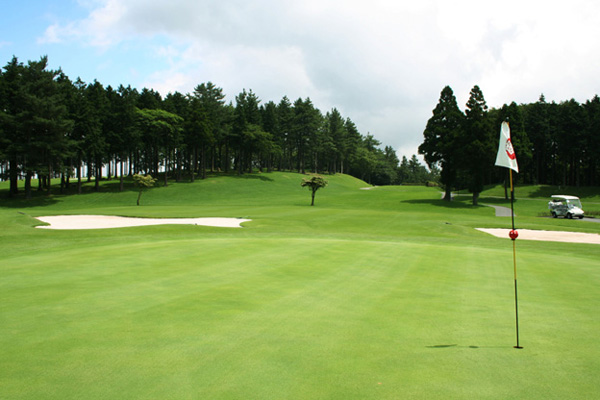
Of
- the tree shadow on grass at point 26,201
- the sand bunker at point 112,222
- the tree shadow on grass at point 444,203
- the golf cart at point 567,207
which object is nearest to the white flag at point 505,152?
the sand bunker at point 112,222

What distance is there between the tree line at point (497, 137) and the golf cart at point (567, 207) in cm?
1259

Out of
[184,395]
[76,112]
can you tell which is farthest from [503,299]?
[76,112]

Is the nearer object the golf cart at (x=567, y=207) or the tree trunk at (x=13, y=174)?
the golf cart at (x=567, y=207)

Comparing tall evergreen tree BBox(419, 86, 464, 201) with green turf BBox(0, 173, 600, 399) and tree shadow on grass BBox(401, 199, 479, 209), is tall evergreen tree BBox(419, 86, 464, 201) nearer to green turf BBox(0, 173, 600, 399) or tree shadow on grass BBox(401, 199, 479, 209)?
tree shadow on grass BBox(401, 199, 479, 209)

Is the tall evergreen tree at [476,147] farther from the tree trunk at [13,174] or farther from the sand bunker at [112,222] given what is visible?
the tree trunk at [13,174]

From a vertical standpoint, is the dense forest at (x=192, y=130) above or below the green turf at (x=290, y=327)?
above

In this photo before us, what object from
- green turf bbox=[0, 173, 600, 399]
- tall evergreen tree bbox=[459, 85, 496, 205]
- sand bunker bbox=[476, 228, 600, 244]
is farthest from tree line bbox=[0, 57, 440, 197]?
sand bunker bbox=[476, 228, 600, 244]

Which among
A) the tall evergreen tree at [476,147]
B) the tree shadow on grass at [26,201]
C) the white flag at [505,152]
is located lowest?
the tree shadow on grass at [26,201]

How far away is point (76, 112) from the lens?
222 feet

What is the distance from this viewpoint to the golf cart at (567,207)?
46.5 metres

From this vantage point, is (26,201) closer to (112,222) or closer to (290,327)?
(112,222)

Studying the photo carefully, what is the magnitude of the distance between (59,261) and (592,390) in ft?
46.2

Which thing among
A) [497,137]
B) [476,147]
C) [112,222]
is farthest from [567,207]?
[112,222]

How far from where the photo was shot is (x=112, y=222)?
35.2 meters
